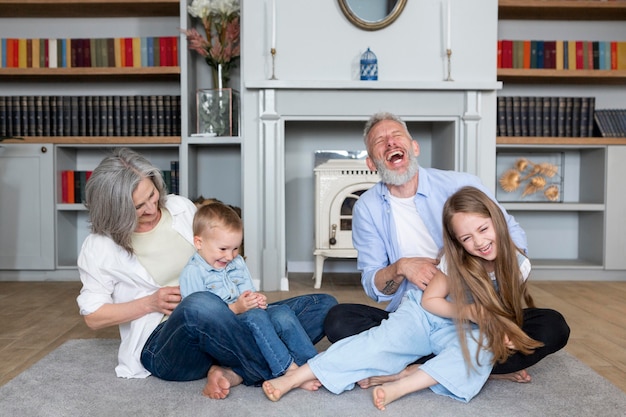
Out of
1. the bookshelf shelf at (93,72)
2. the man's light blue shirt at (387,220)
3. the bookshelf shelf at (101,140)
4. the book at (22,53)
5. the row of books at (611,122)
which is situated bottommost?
the man's light blue shirt at (387,220)

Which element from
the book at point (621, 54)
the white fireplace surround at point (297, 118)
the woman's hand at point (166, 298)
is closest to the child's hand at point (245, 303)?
the woman's hand at point (166, 298)

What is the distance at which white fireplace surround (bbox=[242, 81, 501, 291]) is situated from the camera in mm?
3682

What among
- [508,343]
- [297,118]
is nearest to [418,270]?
[508,343]

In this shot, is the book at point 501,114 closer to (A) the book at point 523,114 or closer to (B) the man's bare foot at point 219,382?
(A) the book at point 523,114

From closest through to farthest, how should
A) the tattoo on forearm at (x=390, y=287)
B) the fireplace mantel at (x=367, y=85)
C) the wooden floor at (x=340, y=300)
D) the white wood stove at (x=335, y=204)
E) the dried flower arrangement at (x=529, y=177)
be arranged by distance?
the tattoo on forearm at (x=390, y=287)
the wooden floor at (x=340, y=300)
the fireplace mantel at (x=367, y=85)
the white wood stove at (x=335, y=204)
the dried flower arrangement at (x=529, y=177)

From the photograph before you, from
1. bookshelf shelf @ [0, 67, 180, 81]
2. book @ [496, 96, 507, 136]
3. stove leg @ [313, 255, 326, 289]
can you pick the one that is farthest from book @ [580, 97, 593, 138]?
bookshelf shelf @ [0, 67, 180, 81]

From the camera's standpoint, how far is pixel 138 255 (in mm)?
1931

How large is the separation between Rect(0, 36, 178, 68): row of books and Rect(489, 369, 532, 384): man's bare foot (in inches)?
112

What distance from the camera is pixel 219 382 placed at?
1818 mm

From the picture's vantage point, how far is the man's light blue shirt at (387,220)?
84.5 inches

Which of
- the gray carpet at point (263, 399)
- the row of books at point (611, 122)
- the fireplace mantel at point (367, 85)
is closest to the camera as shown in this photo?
the gray carpet at point (263, 399)

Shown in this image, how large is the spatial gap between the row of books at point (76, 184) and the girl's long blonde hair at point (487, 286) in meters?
2.56

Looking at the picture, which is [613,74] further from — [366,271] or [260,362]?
[260,362]

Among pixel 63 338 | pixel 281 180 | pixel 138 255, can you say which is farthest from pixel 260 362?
pixel 281 180
